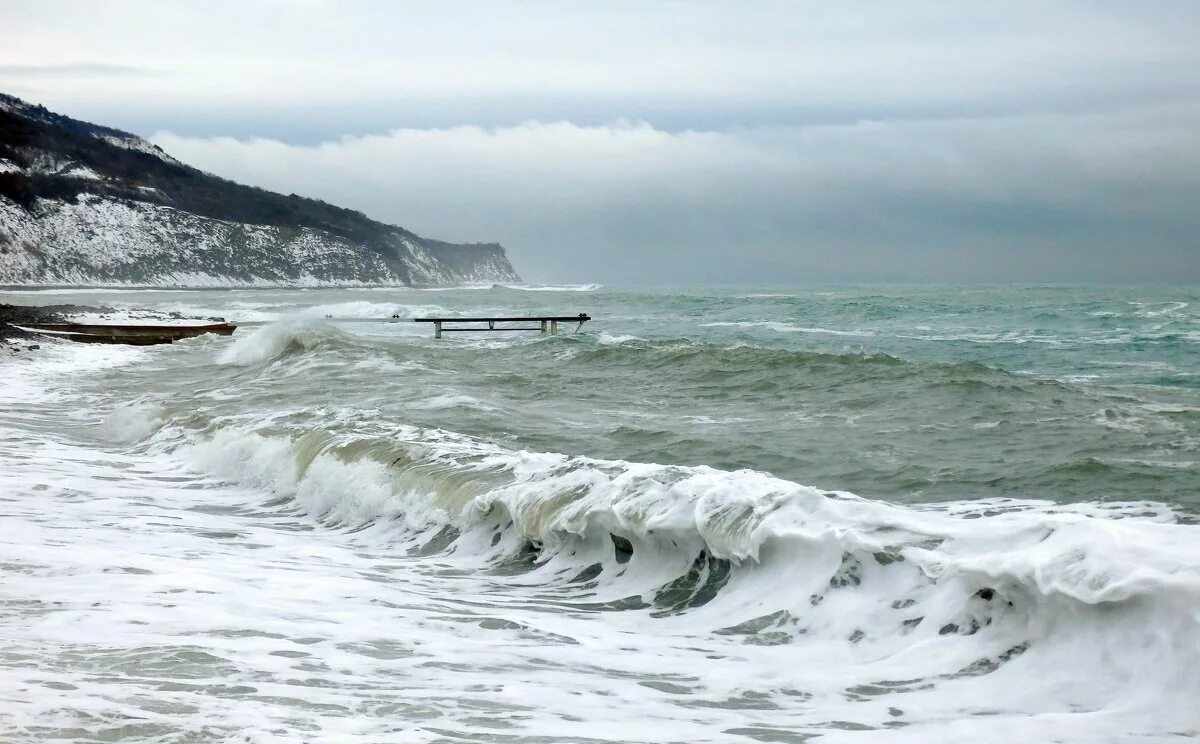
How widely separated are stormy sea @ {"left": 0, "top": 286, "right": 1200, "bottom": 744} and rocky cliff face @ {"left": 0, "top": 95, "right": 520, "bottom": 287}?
111 metres

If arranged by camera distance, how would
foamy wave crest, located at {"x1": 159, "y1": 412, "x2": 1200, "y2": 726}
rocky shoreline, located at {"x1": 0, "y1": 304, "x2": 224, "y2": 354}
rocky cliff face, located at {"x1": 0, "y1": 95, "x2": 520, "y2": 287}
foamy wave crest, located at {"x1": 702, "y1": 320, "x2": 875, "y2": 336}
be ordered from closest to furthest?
foamy wave crest, located at {"x1": 159, "y1": 412, "x2": 1200, "y2": 726} < rocky shoreline, located at {"x1": 0, "y1": 304, "x2": 224, "y2": 354} < foamy wave crest, located at {"x1": 702, "y1": 320, "x2": 875, "y2": 336} < rocky cliff face, located at {"x1": 0, "y1": 95, "x2": 520, "y2": 287}

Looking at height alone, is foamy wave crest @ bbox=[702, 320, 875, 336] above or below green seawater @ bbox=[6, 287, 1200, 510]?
above

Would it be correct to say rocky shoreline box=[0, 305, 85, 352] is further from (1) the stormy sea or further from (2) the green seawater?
(1) the stormy sea

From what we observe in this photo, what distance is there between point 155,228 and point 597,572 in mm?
140727

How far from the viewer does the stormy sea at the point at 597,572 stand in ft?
13.0

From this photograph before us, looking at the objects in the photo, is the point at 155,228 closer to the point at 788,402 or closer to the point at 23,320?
the point at 23,320

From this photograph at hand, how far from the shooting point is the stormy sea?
3959 millimetres

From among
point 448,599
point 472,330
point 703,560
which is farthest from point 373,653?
point 472,330

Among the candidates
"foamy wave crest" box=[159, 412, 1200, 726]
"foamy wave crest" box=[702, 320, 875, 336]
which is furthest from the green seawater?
"foamy wave crest" box=[702, 320, 875, 336]

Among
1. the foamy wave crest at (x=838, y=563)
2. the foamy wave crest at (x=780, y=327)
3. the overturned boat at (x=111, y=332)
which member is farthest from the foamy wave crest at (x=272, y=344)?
the foamy wave crest at (x=780, y=327)

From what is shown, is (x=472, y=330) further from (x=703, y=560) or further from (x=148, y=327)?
(x=703, y=560)

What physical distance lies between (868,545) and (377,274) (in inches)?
6203

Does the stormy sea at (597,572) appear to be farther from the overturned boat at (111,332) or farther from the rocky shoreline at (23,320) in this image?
the overturned boat at (111,332)

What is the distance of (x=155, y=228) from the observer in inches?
5330
